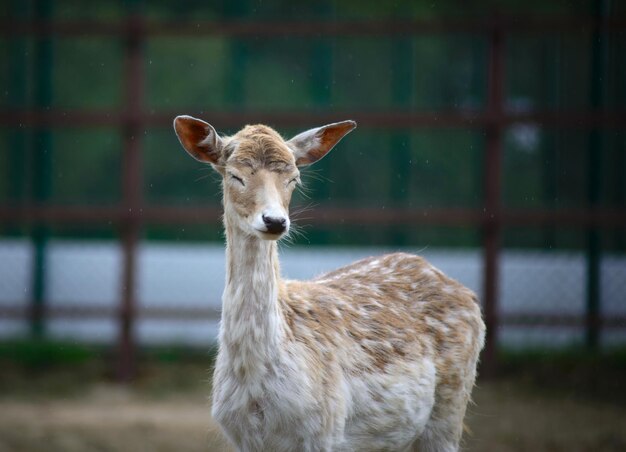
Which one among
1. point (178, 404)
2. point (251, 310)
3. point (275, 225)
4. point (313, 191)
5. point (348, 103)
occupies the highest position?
point (348, 103)

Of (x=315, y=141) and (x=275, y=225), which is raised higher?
(x=315, y=141)

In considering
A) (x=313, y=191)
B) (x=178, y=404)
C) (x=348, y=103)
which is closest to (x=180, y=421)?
(x=178, y=404)

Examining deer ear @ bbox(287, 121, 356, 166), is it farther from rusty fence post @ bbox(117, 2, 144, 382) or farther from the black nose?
rusty fence post @ bbox(117, 2, 144, 382)

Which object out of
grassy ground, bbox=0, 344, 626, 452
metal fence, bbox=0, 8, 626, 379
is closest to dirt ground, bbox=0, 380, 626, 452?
grassy ground, bbox=0, 344, 626, 452

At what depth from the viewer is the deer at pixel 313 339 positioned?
425 centimetres

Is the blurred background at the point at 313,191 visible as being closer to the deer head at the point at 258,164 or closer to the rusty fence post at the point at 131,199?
the rusty fence post at the point at 131,199

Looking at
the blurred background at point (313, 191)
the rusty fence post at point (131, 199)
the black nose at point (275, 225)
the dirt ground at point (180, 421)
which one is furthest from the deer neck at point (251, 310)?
the rusty fence post at point (131, 199)

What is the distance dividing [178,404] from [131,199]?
1.98 metres

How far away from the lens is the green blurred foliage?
1035 cm

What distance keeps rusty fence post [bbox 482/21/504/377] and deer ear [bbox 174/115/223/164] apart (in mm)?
4568

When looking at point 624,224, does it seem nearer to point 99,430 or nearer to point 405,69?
point 405,69

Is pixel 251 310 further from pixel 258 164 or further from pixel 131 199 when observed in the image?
pixel 131 199

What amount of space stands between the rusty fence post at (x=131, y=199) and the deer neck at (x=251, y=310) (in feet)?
15.1

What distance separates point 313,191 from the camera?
34.4 feet
